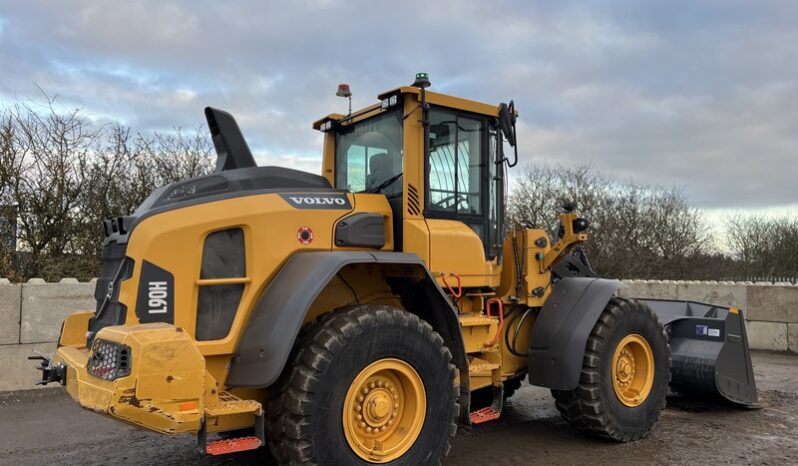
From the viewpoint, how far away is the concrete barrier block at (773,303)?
1045 cm

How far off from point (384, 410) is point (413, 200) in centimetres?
155

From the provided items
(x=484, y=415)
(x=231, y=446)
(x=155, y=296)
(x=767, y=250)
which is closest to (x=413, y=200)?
(x=484, y=415)

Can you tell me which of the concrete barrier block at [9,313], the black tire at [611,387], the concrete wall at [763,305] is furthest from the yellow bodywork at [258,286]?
the concrete wall at [763,305]

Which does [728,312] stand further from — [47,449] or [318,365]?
[47,449]

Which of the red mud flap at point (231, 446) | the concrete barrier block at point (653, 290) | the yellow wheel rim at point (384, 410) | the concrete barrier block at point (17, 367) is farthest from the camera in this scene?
the concrete barrier block at point (653, 290)

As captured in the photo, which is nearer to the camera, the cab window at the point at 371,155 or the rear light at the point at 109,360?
the rear light at the point at 109,360

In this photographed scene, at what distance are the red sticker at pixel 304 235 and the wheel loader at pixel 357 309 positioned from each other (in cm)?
4

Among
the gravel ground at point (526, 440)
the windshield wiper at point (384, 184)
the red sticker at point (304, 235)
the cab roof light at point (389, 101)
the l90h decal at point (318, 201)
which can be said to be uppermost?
the cab roof light at point (389, 101)

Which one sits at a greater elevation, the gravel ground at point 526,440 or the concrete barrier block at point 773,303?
the concrete barrier block at point 773,303

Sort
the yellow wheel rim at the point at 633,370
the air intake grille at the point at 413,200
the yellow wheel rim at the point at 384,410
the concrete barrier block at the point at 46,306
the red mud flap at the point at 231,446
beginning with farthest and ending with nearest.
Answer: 1. the concrete barrier block at the point at 46,306
2. the yellow wheel rim at the point at 633,370
3. the air intake grille at the point at 413,200
4. the yellow wheel rim at the point at 384,410
5. the red mud flap at the point at 231,446

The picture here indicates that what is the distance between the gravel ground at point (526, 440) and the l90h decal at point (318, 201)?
2.11 m

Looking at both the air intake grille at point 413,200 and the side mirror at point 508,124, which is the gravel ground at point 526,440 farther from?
the side mirror at point 508,124

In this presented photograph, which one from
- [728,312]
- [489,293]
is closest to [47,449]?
[489,293]

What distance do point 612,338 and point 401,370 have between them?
7.30 ft
